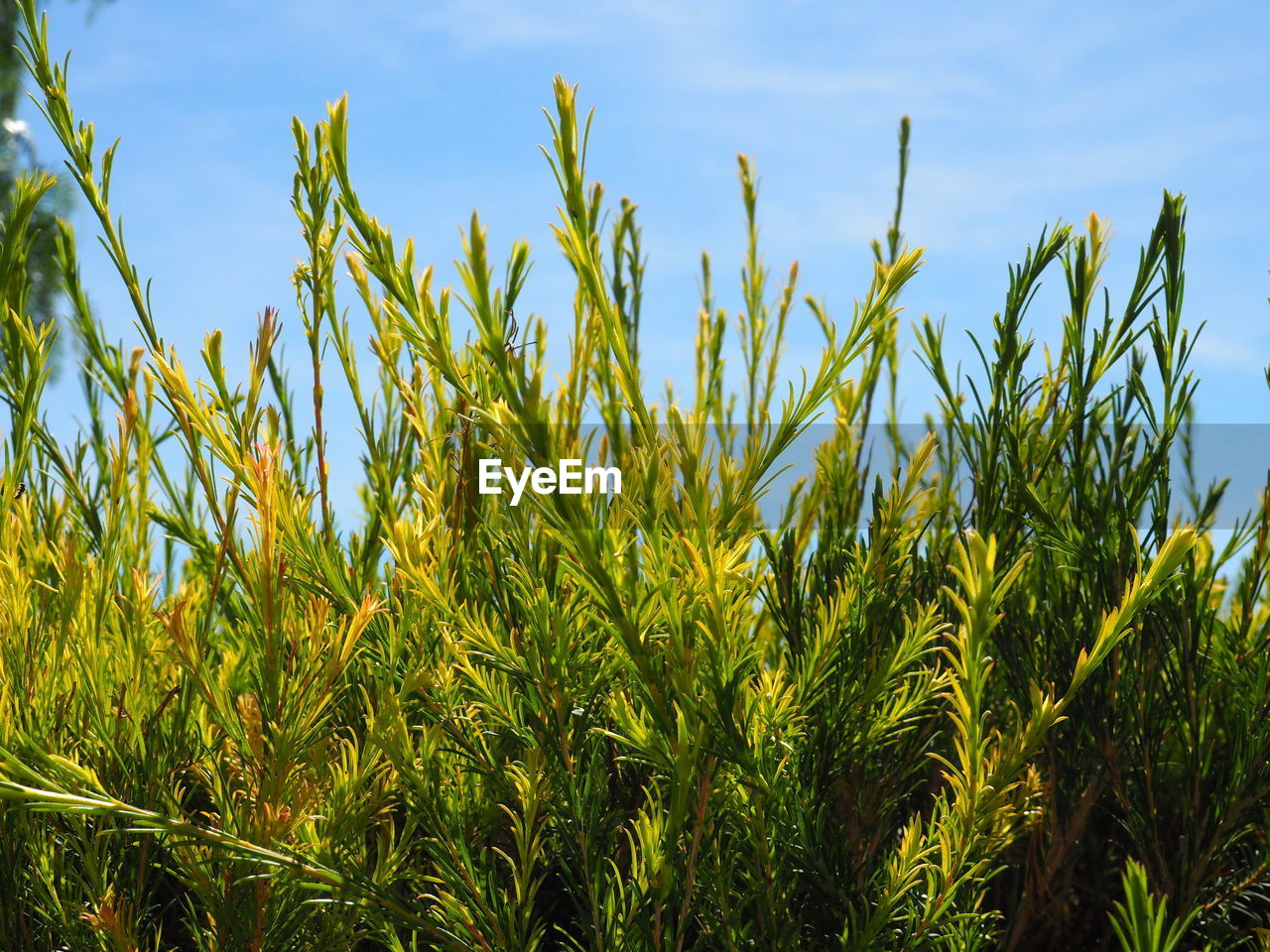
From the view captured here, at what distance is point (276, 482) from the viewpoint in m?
1.06

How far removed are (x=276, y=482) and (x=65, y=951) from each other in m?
0.69

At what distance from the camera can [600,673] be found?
1037 millimetres

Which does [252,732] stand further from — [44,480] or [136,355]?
[44,480]

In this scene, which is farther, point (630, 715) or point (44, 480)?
point (44, 480)

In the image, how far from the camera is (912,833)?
38.7 inches

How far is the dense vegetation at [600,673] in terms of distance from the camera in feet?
3.10

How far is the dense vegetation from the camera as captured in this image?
94cm

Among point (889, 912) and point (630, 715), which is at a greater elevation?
point (630, 715)

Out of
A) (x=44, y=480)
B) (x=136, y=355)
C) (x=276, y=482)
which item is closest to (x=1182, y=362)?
(x=276, y=482)

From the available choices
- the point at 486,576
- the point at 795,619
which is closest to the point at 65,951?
the point at 486,576

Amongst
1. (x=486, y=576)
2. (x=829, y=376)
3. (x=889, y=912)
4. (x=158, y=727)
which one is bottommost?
(x=889, y=912)

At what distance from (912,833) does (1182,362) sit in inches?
27.6

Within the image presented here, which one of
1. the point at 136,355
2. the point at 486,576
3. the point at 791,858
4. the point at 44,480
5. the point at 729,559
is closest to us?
the point at 729,559

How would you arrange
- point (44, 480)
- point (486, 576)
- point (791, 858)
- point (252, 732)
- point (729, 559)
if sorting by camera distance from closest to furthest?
point (729, 559), point (252, 732), point (791, 858), point (486, 576), point (44, 480)
